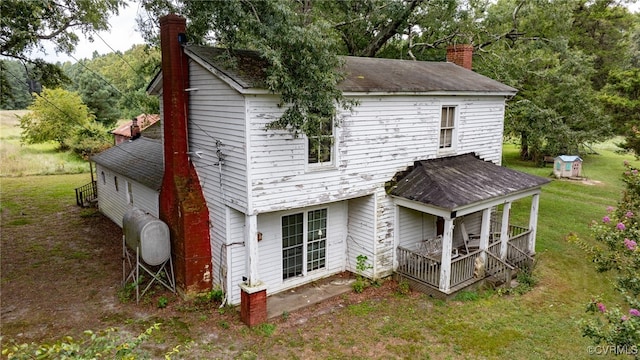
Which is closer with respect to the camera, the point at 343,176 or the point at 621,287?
the point at 621,287

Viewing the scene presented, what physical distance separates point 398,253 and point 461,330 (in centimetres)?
327

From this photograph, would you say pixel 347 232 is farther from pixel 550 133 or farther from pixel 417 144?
pixel 550 133

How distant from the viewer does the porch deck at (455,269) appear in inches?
456

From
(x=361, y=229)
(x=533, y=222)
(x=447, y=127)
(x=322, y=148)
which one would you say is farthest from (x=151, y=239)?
(x=533, y=222)

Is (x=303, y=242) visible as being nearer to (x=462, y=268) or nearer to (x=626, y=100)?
(x=462, y=268)

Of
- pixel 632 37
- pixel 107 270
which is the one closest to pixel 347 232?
pixel 107 270

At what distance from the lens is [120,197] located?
17.6 meters

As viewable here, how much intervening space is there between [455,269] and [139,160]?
1257cm

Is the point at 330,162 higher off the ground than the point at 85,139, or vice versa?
the point at 330,162

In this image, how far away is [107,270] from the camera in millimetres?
13195

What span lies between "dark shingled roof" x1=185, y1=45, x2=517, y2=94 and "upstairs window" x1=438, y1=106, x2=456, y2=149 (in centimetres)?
76

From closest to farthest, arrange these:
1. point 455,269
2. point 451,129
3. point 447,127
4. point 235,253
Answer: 1. point 235,253
2. point 455,269
3. point 447,127
4. point 451,129

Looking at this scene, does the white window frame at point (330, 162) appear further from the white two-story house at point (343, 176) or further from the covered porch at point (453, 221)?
the covered porch at point (453, 221)

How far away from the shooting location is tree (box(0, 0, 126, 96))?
13484mm
